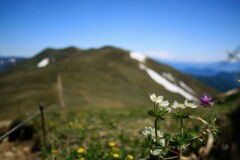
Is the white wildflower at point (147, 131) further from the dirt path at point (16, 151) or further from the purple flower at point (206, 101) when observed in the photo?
the dirt path at point (16, 151)

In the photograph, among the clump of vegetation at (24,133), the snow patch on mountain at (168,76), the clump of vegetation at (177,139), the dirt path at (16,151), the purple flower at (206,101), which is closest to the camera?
the clump of vegetation at (177,139)

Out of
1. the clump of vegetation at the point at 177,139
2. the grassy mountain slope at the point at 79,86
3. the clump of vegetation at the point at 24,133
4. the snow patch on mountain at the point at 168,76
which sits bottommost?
the clump of vegetation at the point at 24,133

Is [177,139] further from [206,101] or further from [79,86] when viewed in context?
[79,86]

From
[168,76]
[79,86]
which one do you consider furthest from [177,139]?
[168,76]

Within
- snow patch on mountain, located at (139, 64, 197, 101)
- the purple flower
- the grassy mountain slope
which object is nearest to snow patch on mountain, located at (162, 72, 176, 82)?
snow patch on mountain, located at (139, 64, 197, 101)

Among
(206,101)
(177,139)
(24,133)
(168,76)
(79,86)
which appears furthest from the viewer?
(168,76)

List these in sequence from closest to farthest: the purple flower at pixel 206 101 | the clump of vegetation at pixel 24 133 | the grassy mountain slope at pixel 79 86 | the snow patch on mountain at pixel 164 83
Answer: the purple flower at pixel 206 101
the clump of vegetation at pixel 24 133
the grassy mountain slope at pixel 79 86
the snow patch on mountain at pixel 164 83

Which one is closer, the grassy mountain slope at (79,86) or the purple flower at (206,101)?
the purple flower at (206,101)

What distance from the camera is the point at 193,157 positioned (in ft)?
6.70

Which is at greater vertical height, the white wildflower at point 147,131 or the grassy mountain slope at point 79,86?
the grassy mountain slope at point 79,86

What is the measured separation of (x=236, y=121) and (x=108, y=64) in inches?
2863

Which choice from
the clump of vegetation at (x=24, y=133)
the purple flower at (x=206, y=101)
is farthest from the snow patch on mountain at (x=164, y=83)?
the purple flower at (x=206, y=101)

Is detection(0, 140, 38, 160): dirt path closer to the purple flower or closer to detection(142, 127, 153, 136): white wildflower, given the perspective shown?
detection(142, 127, 153, 136): white wildflower

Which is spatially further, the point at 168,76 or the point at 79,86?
the point at 168,76
